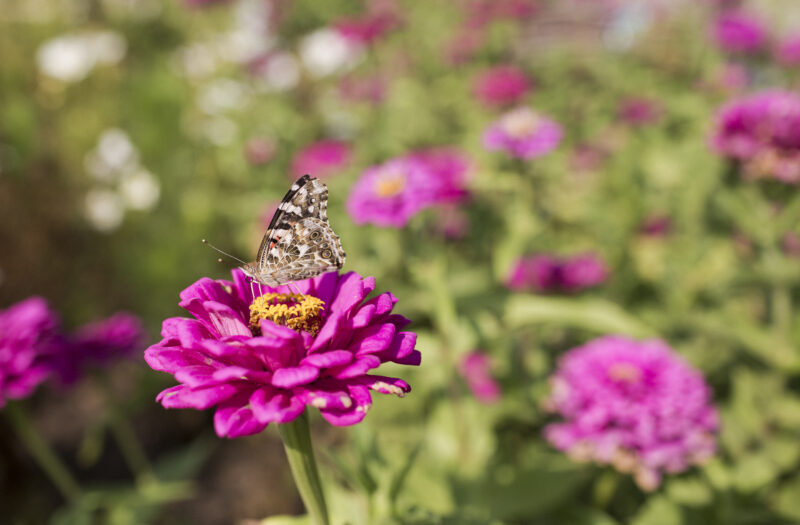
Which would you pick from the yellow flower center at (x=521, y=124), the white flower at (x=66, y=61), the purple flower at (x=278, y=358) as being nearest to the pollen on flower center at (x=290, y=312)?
the purple flower at (x=278, y=358)

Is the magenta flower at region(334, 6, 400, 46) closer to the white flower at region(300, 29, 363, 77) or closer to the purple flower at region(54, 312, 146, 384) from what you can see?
the white flower at region(300, 29, 363, 77)

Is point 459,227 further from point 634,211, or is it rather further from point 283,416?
point 283,416

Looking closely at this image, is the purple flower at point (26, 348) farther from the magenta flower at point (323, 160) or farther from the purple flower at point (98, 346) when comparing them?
the magenta flower at point (323, 160)

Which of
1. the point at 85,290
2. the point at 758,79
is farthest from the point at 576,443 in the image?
the point at 758,79

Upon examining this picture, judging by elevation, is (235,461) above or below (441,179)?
below

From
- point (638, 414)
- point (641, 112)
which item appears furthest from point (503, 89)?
point (638, 414)

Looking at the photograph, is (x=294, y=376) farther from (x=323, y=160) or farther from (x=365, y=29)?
(x=365, y=29)
